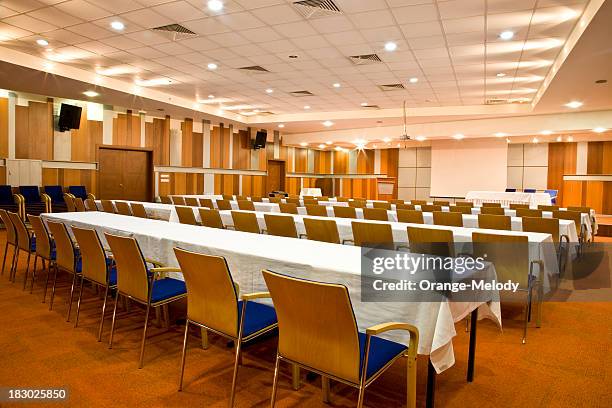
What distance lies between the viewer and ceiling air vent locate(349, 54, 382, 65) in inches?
305

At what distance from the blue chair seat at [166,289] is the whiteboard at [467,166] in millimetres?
14157

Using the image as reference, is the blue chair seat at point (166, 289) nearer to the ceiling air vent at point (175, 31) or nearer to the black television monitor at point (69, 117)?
the ceiling air vent at point (175, 31)

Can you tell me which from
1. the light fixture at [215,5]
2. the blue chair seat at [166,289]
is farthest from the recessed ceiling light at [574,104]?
the blue chair seat at [166,289]

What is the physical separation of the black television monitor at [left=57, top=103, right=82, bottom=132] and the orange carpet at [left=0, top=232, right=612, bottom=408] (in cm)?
841

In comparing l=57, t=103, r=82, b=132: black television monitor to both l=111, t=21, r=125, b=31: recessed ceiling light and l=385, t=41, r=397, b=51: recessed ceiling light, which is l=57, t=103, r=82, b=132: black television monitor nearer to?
l=111, t=21, r=125, b=31: recessed ceiling light

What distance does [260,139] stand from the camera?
1625 cm

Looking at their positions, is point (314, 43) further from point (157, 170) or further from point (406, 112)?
point (157, 170)

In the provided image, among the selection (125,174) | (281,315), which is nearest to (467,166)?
(125,174)

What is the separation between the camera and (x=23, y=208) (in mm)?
9234

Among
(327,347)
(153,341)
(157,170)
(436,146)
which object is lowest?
(153,341)

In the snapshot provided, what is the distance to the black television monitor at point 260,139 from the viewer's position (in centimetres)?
1619

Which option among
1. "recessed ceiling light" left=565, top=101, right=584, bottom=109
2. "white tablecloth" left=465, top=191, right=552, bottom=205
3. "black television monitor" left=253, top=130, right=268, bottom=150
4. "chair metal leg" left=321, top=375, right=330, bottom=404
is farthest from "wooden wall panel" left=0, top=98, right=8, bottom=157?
"recessed ceiling light" left=565, top=101, right=584, bottom=109

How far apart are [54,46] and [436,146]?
13.1 m

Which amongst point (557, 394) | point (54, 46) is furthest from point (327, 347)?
point (54, 46)
